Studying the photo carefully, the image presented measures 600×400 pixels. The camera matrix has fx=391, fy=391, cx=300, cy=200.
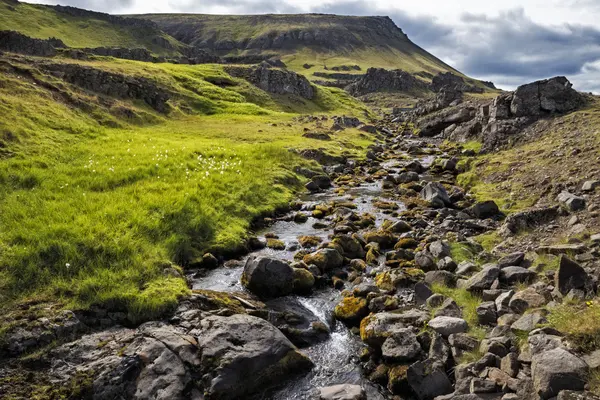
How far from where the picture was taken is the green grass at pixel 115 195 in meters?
13.9

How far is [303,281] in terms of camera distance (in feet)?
54.5

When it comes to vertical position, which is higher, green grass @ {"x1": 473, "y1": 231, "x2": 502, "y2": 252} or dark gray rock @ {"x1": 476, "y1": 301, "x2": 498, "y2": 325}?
green grass @ {"x1": 473, "y1": 231, "x2": 502, "y2": 252}

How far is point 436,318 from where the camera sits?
12641 mm

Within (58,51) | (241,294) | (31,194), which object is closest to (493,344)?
(241,294)

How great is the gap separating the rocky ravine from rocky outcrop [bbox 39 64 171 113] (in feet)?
144

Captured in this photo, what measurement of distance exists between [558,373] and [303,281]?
992 centimetres

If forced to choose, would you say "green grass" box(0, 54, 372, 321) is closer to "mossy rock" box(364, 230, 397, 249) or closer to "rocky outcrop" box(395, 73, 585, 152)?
"mossy rock" box(364, 230, 397, 249)

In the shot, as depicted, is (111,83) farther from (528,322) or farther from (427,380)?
(528,322)

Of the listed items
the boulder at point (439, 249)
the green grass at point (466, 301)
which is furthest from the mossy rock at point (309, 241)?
the green grass at point (466, 301)

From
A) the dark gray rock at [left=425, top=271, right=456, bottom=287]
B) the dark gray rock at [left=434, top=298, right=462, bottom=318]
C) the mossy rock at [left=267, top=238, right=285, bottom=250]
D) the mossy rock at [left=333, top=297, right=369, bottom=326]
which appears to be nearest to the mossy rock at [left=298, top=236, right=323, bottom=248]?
the mossy rock at [left=267, top=238, right=285, bottom=250]

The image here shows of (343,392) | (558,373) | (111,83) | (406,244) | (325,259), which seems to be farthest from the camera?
(111,83)

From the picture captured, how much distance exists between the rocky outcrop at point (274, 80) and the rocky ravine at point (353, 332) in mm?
88111

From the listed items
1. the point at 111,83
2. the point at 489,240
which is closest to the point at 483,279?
the point at 489,240

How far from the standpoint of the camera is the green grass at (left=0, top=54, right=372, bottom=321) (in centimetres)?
1386
